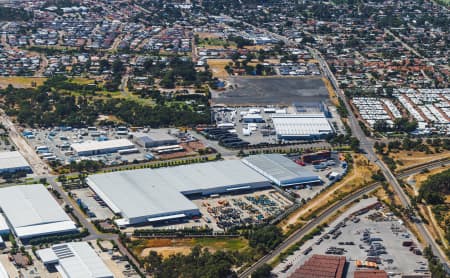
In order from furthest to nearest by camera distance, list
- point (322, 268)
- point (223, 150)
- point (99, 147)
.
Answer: point (223, 150) → point (99, 147) → point (322, 268)

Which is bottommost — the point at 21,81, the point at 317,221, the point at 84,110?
the point at 21,81

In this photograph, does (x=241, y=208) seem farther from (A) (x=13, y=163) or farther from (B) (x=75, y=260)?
(A) (x=13, y=163)

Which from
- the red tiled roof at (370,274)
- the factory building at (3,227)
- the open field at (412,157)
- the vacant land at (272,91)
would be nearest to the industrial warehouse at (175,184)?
the factory building at (3,227)

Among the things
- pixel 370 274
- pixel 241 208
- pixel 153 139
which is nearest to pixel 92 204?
pixel 241 208

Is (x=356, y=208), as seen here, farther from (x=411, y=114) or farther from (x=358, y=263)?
(x=411, y=114)

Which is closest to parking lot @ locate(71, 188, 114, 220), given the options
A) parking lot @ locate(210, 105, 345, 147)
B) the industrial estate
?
the industrial estate

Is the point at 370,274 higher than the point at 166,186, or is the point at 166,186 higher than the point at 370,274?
the point at 370,274

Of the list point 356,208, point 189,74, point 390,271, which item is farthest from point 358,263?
point 189,74
